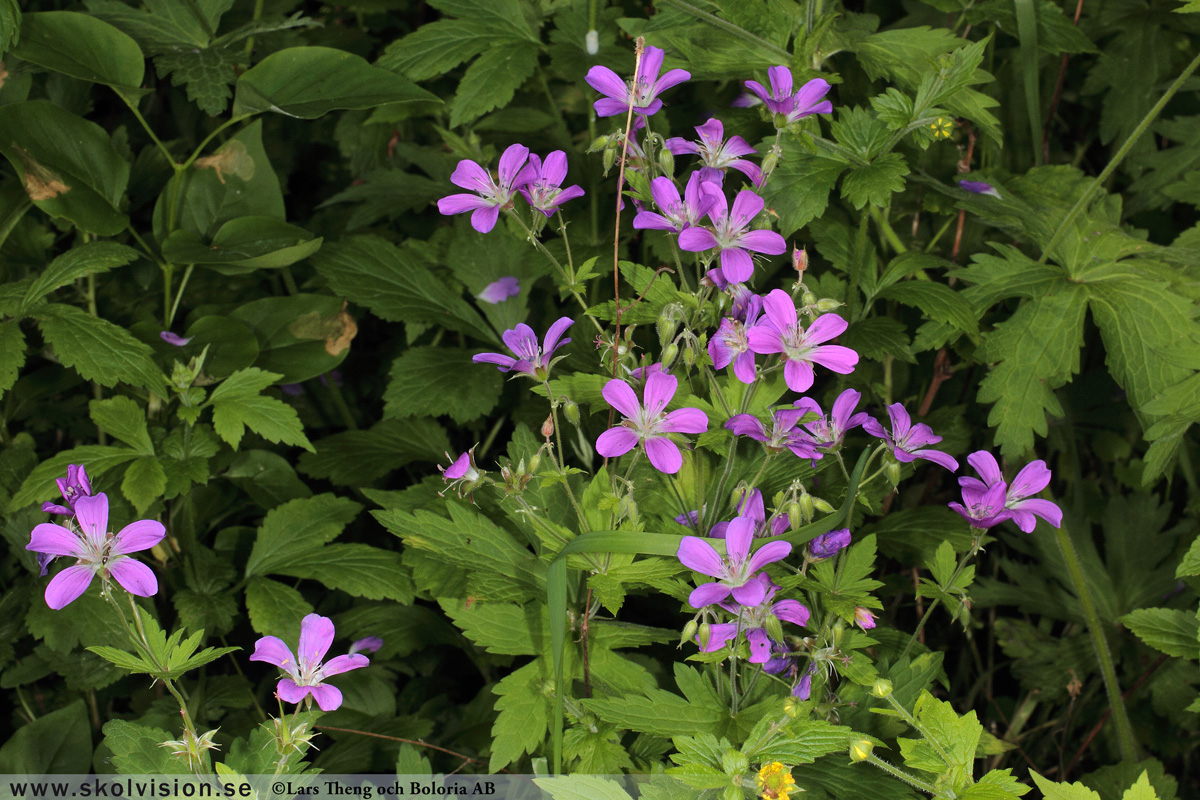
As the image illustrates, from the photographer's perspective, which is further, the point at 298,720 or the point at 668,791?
the point at 298,720

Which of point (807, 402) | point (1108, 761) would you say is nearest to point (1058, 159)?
point (1108, 761)

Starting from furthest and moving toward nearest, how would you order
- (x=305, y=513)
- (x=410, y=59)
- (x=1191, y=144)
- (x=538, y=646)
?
(x=1191, y=144) → (x=410, y=59) → (x=305, y=513) → (x=538, y=646)

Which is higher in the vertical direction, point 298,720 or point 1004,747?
point 298,720

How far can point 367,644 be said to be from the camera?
2102 millimetres

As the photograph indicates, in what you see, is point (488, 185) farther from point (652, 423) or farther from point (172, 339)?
point (172, 339)

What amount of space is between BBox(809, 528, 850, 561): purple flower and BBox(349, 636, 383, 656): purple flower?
1.13m

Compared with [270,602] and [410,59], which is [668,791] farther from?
[410,59]

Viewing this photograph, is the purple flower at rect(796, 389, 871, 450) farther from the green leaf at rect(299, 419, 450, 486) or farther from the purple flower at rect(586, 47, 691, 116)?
the green leaf at rect(299, 419, 450, 486)

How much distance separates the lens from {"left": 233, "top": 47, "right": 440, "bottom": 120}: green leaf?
2191 millimetres

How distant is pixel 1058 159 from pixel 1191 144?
0.40 m

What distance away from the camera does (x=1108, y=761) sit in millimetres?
2400

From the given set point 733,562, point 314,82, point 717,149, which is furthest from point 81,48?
point 733,562

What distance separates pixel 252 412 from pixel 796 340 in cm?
121

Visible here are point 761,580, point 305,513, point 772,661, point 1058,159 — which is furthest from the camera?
point 1058,159
